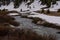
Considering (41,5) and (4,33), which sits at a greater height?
(4,33)

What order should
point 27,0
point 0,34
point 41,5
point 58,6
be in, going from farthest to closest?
point 27,0, point 41,5, point 58,6, point 0,34

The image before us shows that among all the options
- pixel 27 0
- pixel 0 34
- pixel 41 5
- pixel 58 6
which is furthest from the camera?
pixel 27 0

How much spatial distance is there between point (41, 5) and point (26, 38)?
5322cm

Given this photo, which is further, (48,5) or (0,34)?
(48,5)

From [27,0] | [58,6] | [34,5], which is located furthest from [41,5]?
[27,0]

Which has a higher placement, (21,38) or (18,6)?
(21,38)

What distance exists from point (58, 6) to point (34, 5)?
11133mm

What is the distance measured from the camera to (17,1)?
74188 mm

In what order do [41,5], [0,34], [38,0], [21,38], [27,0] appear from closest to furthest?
[21,38]
[0,34]
[41,5]
[38,0]
[27,0]

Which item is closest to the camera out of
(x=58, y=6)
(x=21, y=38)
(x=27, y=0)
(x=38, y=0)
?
(x=21, y=38)

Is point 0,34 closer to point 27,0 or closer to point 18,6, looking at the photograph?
point 18,6

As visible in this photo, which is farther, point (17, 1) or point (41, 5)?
point (17, 1)

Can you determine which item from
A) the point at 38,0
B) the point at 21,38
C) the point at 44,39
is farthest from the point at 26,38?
the point at 38,0

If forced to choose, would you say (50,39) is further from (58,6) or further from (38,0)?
(38,0)
